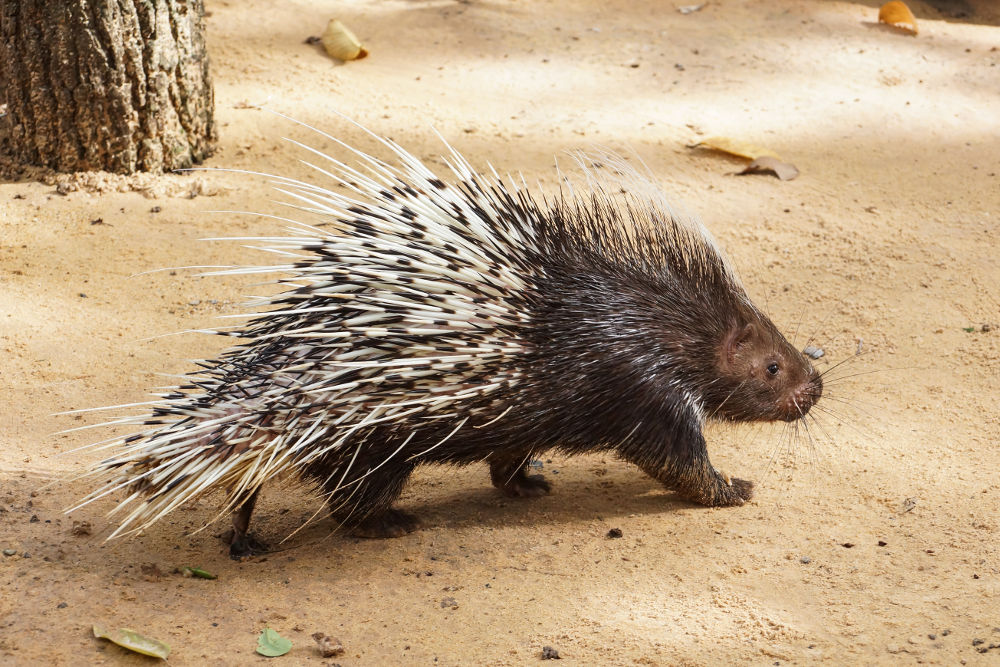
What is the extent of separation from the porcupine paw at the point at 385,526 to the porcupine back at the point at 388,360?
18 cm

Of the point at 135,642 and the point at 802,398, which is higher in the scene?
the point at 802,398

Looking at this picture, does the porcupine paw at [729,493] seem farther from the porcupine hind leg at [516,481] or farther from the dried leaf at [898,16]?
the dried leaf at [898,16]

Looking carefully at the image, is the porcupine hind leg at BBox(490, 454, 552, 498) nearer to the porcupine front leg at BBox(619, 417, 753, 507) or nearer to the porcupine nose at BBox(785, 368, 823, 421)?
the porcupine front leg at BBox(619, 417, 753, 507)

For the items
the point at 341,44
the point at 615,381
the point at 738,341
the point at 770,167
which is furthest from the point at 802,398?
the point at 341,44

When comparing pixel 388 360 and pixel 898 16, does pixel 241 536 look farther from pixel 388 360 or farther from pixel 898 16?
pixel 898 16

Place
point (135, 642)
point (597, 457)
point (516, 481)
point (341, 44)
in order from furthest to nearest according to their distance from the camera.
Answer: point (341, 44) → point (597, 457) → point (516, 481) → point (135, 642)

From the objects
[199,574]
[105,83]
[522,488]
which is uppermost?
[105,83]

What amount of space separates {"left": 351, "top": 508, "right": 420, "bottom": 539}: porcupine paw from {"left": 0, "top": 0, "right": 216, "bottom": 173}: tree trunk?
331 cm

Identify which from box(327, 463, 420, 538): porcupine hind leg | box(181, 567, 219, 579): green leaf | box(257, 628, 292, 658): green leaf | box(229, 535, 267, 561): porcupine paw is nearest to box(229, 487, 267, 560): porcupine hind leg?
box(229, 535, 267, 561): porcupine paw

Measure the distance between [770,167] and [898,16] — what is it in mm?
3518

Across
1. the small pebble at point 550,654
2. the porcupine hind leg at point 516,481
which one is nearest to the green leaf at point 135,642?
the small pebble at point 550,654

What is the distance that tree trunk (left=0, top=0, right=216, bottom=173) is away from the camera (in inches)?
220

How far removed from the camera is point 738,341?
3.97 meters

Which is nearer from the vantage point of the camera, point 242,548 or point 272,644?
point 272,644
